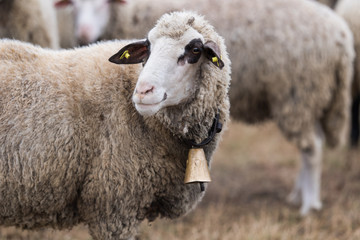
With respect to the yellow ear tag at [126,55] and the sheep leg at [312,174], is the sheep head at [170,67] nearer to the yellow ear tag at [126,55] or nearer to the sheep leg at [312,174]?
the yellow ear tag at [126,55]

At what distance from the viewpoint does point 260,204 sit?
5078 mm

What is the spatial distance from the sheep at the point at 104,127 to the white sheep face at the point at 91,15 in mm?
1947

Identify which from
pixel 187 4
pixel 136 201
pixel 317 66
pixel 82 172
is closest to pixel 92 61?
pixel 82 172

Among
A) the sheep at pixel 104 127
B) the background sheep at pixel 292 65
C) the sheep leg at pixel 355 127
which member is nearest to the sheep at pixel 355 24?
the sheep leg at pixel 355 127

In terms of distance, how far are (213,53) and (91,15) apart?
2.58m

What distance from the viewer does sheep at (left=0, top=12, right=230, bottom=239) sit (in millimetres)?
2369

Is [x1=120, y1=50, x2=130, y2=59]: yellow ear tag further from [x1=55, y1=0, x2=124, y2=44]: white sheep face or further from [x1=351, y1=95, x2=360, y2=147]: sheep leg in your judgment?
[x1=351, y1=95, x2=360, y2=147]: sheep leg

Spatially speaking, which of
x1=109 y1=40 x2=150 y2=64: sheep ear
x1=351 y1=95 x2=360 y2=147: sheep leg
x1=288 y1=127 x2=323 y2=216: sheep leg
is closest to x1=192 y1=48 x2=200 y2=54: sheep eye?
x1=109 y1=40 x2=150 y2=64: sheep ear

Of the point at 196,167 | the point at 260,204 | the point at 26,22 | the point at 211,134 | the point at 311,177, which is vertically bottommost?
the point at 260,204

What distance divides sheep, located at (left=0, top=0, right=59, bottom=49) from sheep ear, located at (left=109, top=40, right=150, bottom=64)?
1892 millimetres

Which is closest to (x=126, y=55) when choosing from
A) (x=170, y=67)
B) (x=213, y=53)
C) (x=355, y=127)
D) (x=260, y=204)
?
(x=170, y=67)

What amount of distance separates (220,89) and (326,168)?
13.7 ft

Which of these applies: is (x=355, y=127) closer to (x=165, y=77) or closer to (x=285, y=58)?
(x=285, y=58)

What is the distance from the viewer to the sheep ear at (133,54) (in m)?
2.50
